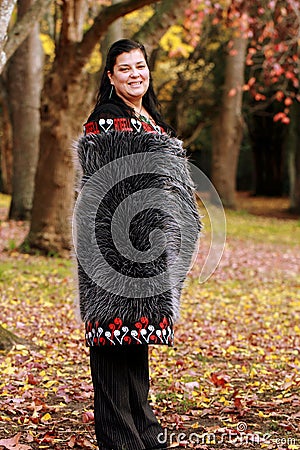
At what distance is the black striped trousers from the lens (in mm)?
3469

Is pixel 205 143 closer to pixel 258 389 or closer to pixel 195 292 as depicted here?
pixel 195 292

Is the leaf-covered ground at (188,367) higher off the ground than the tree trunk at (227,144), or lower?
lower

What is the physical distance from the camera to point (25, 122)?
47.7 feet

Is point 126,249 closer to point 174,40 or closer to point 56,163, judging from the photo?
point 56,163

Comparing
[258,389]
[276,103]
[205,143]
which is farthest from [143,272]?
[205,143]

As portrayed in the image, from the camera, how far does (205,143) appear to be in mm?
29406

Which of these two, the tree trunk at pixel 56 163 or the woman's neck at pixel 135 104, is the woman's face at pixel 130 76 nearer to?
the woman's neck at pixel 135 104

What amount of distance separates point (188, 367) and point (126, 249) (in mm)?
2442

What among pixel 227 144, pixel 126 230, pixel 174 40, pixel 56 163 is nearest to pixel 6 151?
pixel 227 144

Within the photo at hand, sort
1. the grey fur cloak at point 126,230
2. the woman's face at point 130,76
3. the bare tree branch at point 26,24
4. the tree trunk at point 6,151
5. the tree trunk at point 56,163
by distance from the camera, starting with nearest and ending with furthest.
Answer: the grey fur cloak at point 126,230 < the woman's face at point 130,76 < the bare tree branch at point 26,24 < the tree trunk at point 56,163 < the tree trunk at point 6,151

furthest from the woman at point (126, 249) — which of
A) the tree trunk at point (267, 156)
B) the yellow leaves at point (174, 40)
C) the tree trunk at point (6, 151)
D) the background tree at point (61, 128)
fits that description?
the tree trunk at point (267, 156)

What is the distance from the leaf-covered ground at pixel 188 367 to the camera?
4.12 m

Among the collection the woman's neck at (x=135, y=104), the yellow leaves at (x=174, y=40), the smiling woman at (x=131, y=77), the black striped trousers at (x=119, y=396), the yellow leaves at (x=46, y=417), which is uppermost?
the yellow leaves at (x=174, y=40)

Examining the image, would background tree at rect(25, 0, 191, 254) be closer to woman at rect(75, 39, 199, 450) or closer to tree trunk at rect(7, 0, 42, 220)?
tree trunk at rect(7, 0, 42, 220)
